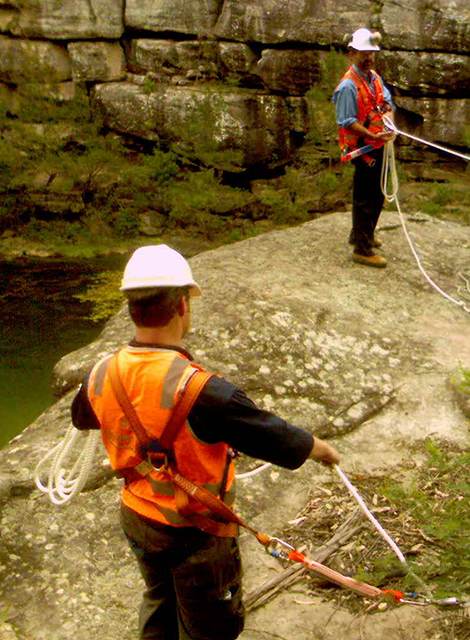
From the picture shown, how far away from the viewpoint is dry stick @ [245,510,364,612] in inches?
95.9

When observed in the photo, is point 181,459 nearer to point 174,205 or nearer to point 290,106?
point 174,205

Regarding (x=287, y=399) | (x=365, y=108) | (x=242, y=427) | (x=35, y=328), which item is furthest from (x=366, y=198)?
(x=35, y=328)

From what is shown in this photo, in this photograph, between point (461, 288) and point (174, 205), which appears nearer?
point (461, 288)

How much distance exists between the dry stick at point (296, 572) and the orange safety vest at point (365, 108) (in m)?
2.96

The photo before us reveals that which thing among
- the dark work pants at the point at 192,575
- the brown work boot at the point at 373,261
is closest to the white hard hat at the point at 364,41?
the brown work boot at the point at 373,261

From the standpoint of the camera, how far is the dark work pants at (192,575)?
180cm

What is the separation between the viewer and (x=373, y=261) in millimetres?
5422

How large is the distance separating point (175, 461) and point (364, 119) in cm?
372

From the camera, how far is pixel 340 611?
7.64 feet

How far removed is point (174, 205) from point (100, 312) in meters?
5.40

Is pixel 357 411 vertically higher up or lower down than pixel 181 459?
lower down

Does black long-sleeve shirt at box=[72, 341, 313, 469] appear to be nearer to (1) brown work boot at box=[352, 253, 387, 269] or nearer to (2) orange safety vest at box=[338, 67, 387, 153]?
(2) orange safety vest at box=[338, 67, 387, 153]

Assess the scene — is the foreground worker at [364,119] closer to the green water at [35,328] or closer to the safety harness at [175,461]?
the safety harness at [175,461]

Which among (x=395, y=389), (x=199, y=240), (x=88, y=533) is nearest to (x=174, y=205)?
(x=199, y=240)
